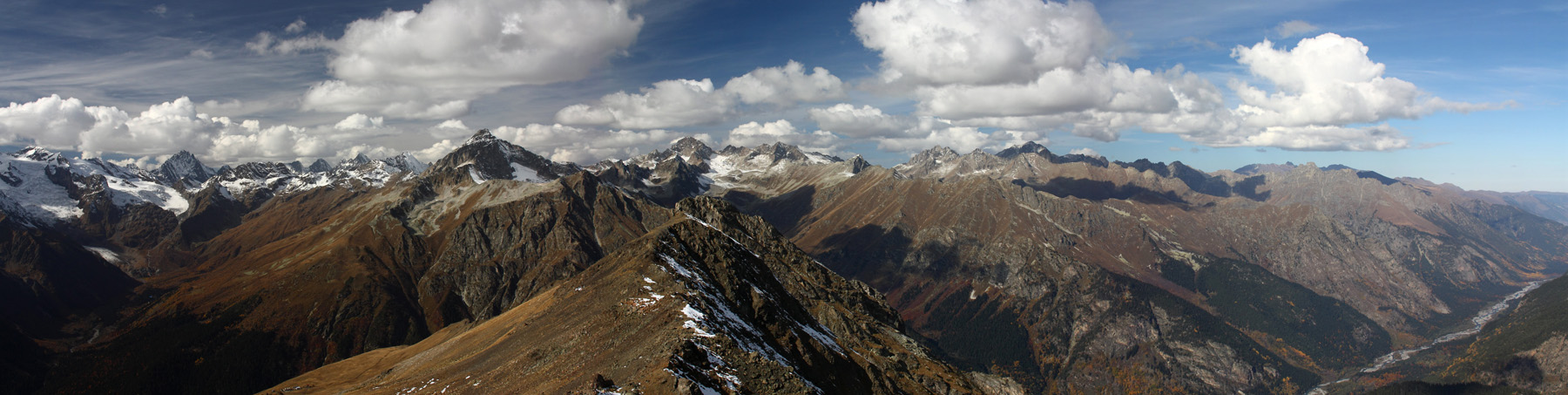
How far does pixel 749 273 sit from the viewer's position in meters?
144

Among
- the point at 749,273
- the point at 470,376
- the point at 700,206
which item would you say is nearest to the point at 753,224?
the point at 700,206

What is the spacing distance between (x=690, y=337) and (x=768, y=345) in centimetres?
1814

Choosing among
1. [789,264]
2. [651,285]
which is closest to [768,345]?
[651,285]

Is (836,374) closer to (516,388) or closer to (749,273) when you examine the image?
(749,273)

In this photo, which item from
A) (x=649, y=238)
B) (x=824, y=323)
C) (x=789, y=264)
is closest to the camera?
(x=649, y=238)

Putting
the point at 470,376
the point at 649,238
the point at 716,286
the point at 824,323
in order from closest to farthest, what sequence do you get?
the point at 470,376, the point at 716,286, the point at 649,238, the point at 824,323

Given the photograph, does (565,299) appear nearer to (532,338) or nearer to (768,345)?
(532,338)

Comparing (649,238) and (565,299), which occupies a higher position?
(649,238)

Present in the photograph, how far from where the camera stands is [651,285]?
108812 millimetres

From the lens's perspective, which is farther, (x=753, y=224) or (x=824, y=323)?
(x=753, y=224)

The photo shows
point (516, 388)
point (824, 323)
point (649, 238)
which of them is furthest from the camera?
point (824, 323)

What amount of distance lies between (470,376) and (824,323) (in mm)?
75671

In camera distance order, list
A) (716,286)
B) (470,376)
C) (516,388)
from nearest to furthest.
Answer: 1. (516,388)
2. (470,376)
3. (716,286)

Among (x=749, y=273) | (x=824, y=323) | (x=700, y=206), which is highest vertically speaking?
(x=700, y=206)
